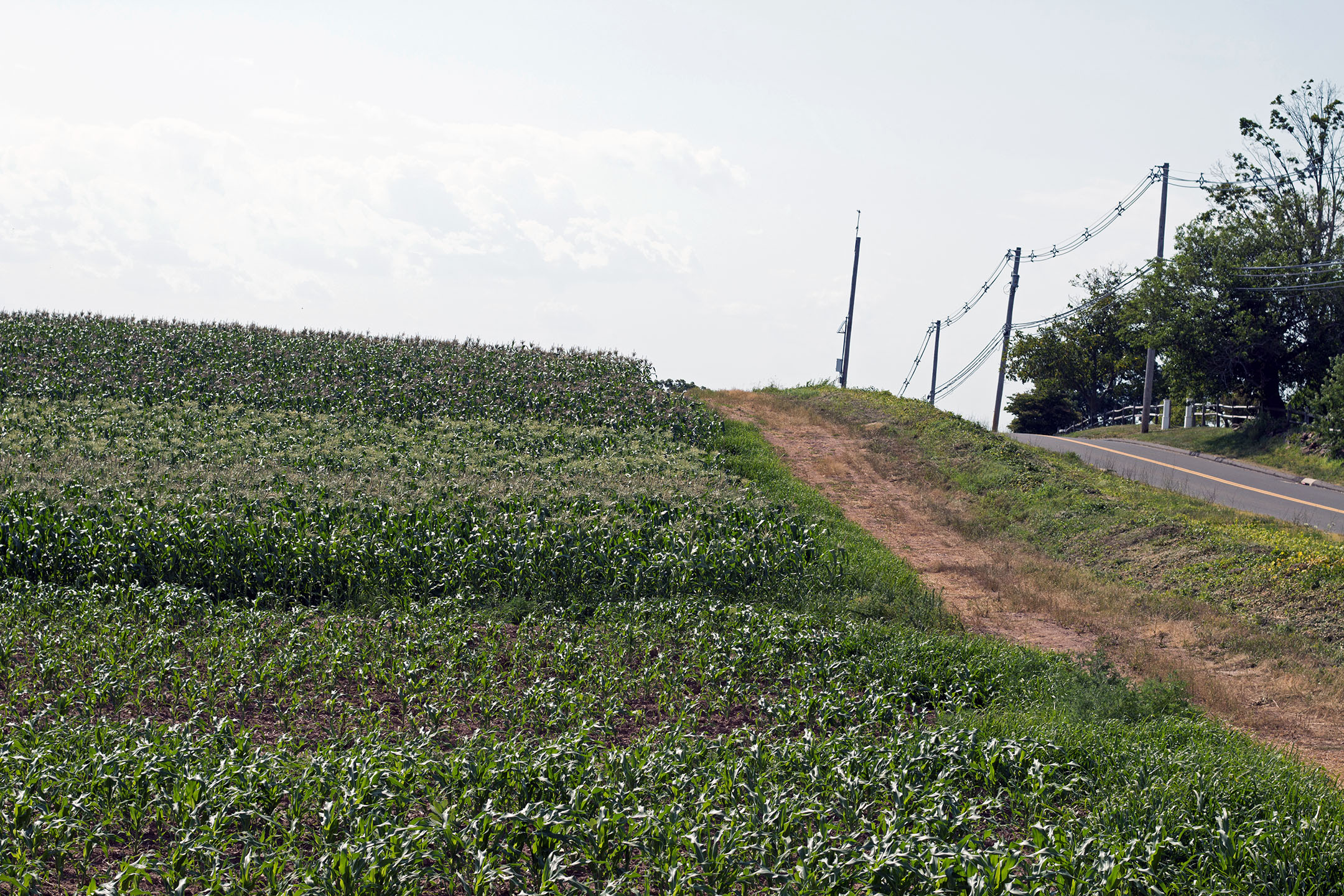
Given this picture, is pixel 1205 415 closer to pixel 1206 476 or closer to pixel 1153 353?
pixel 1153 353

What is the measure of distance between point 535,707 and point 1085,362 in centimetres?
5718

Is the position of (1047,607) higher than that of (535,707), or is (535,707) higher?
(1047,607)

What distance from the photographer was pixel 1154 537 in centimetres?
1627

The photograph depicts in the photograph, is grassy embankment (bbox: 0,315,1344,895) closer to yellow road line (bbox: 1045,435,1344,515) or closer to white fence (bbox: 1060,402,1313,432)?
yellow road line (bbox: 1045,435,1344,515)

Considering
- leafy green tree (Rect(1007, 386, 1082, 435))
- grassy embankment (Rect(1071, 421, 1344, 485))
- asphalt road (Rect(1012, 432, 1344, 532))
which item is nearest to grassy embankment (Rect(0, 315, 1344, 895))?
asphalt road (Rect(1012, 432, 1344, 532))

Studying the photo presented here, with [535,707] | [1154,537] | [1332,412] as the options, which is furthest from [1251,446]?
[535,707]

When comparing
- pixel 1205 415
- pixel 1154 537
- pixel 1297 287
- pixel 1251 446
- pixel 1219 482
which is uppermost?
pixel 1297 287

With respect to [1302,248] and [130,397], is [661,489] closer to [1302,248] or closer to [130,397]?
[130,397]

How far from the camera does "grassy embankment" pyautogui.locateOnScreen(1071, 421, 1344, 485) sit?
2772cm

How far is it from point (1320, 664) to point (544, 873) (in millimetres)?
10307

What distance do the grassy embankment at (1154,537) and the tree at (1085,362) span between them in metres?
36.6

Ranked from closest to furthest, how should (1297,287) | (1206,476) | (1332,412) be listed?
(1206,476), (1332,412), (1297,287)

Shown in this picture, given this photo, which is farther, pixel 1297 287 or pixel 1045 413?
pixel 1045 413

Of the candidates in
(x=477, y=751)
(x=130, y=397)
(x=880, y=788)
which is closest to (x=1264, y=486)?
(x=880, y=788)
